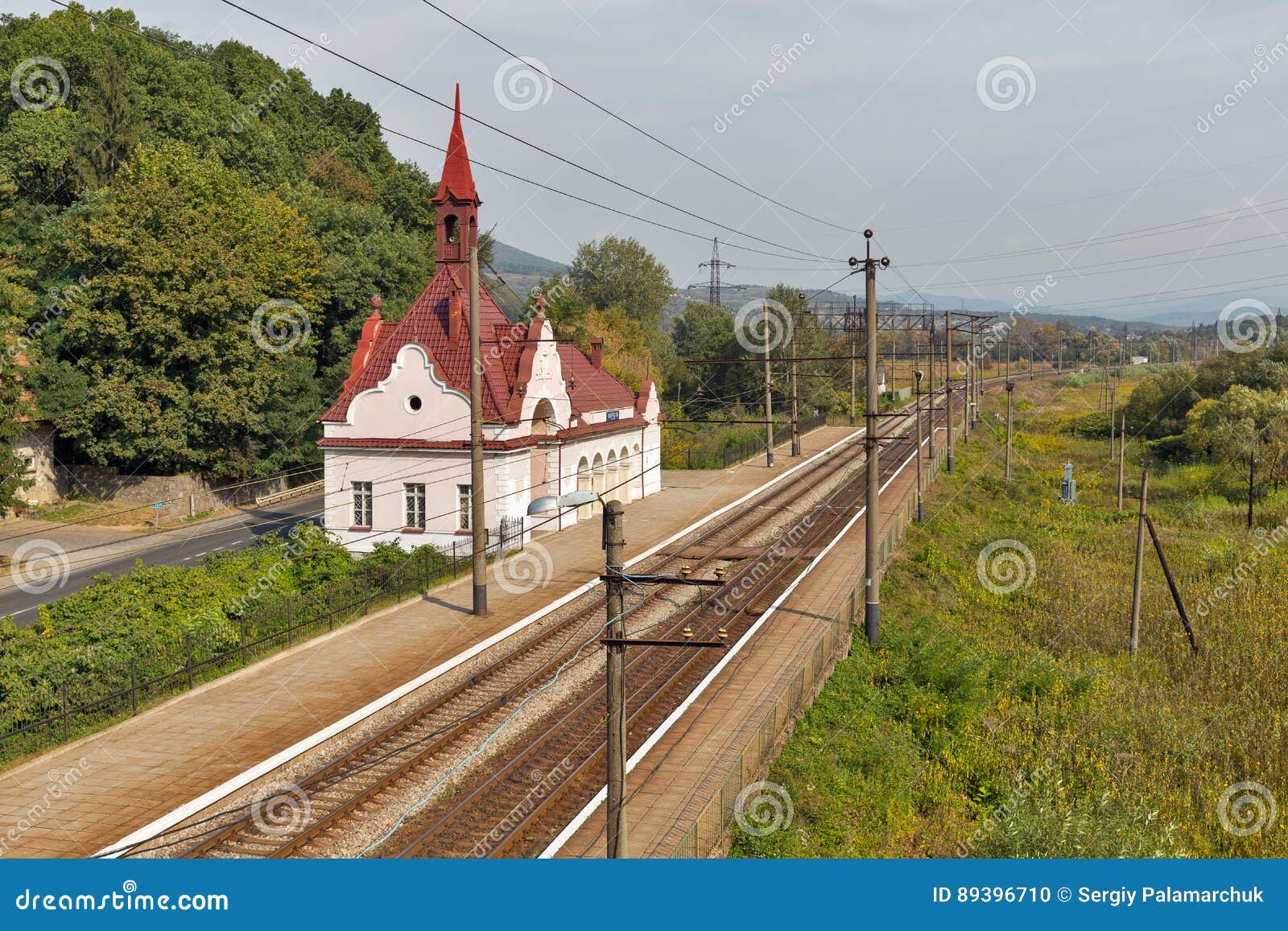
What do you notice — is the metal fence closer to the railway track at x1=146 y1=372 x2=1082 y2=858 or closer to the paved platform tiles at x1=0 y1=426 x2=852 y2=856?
the paved platform tiles at x1=0 y1=426 x2=852 y2=856

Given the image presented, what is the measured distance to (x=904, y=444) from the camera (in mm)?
69875

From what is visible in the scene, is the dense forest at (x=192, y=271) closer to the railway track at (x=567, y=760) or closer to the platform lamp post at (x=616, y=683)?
the railway track at (x=567, y=760)

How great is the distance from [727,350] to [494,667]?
6033cm

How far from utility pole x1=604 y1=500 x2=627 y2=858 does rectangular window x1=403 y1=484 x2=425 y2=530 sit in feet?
80.2

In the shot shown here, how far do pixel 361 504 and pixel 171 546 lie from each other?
1111 centimetres

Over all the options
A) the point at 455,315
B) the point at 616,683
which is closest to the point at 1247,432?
the point at 455,315

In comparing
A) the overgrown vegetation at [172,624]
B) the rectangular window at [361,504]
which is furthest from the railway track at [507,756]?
the rectangular window at [361,504]

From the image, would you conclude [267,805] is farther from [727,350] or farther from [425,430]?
[727,350]

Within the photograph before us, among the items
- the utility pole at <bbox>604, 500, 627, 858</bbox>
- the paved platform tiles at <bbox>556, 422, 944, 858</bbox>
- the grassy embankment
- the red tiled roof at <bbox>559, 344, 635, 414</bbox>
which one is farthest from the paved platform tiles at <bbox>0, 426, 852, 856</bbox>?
the red tiled roof at <bbox>559, 344, 635, 414</bbox>

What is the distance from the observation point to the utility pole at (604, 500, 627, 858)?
40.2 feet

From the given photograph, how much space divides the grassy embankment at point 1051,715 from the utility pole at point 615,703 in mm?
3983

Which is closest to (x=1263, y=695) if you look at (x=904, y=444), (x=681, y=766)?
(x=681, y=766)

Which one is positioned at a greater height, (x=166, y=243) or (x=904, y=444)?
(x=166, y=243)

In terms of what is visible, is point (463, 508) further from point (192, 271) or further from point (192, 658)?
point (192, 271)
